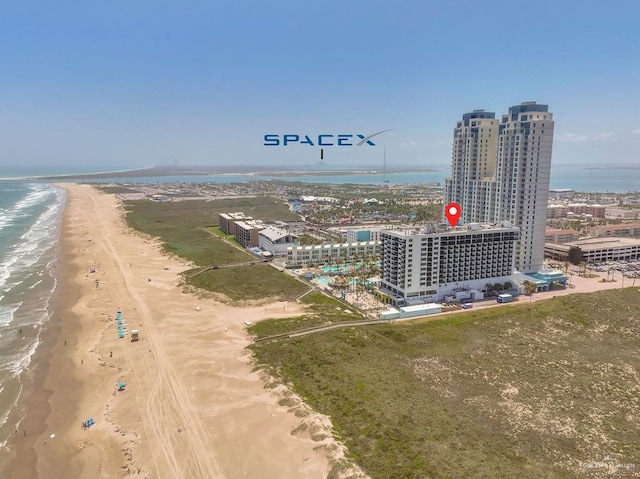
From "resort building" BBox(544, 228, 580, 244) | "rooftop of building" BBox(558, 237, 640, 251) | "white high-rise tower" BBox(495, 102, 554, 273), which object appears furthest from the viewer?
"resort building" BBox(544, 228, 580, 244)

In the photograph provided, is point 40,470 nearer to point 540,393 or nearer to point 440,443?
point 440,443

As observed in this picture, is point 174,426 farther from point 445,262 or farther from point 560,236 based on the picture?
point 560,236

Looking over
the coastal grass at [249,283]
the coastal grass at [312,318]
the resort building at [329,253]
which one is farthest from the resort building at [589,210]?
the coastal grass at [312,318]

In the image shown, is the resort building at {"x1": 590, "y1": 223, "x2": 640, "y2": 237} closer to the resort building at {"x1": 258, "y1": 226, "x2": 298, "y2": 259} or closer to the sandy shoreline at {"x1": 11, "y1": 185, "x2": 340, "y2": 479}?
the resort building at {"x1": 258, "y1": 226, "x2": 298, "y2": 259}

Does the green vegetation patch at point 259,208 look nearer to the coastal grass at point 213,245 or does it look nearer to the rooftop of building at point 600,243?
the coastal grass at point 213,245

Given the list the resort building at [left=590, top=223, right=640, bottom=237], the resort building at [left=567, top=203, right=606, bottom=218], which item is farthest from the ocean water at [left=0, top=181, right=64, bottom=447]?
the resort building at [left=567, top=203, right=606, bottom=218]

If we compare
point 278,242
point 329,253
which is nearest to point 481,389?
point 329,253
